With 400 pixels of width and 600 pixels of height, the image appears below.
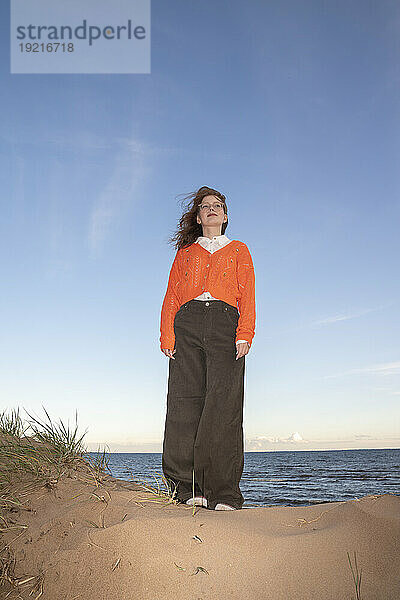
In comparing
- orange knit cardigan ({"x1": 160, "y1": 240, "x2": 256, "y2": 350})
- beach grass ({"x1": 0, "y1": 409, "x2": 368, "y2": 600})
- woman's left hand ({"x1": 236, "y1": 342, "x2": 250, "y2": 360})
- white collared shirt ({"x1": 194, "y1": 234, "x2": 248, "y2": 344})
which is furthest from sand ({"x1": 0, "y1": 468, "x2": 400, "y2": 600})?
white collared shirt ({"x1": 194, "y1": 234, "x2": 248, "y2": 344})

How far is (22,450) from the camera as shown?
3.20 metres

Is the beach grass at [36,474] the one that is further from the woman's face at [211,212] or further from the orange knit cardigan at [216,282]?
the woman's face at [211,212]

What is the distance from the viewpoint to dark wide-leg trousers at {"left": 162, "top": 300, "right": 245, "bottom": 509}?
351 cm

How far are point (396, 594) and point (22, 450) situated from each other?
244 cm

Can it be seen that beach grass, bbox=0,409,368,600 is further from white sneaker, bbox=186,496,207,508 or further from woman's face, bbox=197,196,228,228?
woman's face, bbox=197,196,228,228

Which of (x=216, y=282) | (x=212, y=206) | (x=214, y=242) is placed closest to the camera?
(x=216, y=282)

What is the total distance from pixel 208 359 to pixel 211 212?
1.38m

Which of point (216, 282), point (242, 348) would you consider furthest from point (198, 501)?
point (216, 282)

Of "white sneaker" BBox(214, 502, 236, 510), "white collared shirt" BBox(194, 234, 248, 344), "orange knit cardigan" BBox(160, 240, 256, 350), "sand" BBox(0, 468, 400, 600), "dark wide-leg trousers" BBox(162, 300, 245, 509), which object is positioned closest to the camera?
"sand" BBox(0, 468, 400, 600)

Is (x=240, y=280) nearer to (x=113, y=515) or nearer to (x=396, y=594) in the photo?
(x=113, y=515)

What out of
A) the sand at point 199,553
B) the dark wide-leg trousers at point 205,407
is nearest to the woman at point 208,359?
the dark wide-leg trousers at point 205,407

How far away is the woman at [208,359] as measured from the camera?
11.5 ft

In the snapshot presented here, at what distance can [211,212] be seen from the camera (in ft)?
13.8

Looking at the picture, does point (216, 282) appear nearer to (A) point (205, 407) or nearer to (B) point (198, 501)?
(A) point (205, 407)
